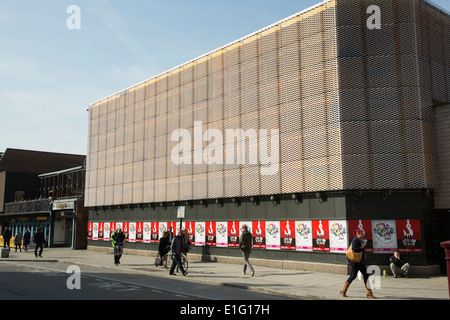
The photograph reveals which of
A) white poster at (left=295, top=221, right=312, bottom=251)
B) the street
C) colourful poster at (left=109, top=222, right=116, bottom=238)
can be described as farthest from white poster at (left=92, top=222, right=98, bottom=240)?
white poster at (left=295, top=221, right=312, bottom=251)

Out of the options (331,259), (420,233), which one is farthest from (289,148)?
(420,233)

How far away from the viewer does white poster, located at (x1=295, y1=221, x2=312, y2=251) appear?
63.1 ft

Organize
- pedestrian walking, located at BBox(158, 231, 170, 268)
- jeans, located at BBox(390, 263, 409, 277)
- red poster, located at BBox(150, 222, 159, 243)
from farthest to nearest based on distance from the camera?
red poster, located at BBox(150, 222, 159, 243) < pedestrian walking, located at BBox(158, 231, 170, 268) < jeans, located at BBox(390, 263, 409, 277)

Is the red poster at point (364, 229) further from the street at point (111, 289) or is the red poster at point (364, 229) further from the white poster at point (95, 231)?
the white poster at point (95, 231)

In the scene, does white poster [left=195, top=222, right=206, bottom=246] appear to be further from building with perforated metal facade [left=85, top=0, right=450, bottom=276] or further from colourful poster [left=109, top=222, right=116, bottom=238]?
colourful poster [left=109, top=222, right=116, bottom=238]

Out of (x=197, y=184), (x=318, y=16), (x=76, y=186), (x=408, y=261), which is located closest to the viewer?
(x=408, y=261)

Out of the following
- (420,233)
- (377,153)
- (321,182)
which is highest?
(377,153)

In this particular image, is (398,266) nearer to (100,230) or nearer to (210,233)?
(210,233)

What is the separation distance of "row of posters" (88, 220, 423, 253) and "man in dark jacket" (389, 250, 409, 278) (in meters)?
0.51

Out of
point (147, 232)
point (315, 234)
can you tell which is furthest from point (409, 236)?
point (147, 232)

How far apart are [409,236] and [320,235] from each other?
359 centimetres

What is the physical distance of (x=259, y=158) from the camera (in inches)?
856
